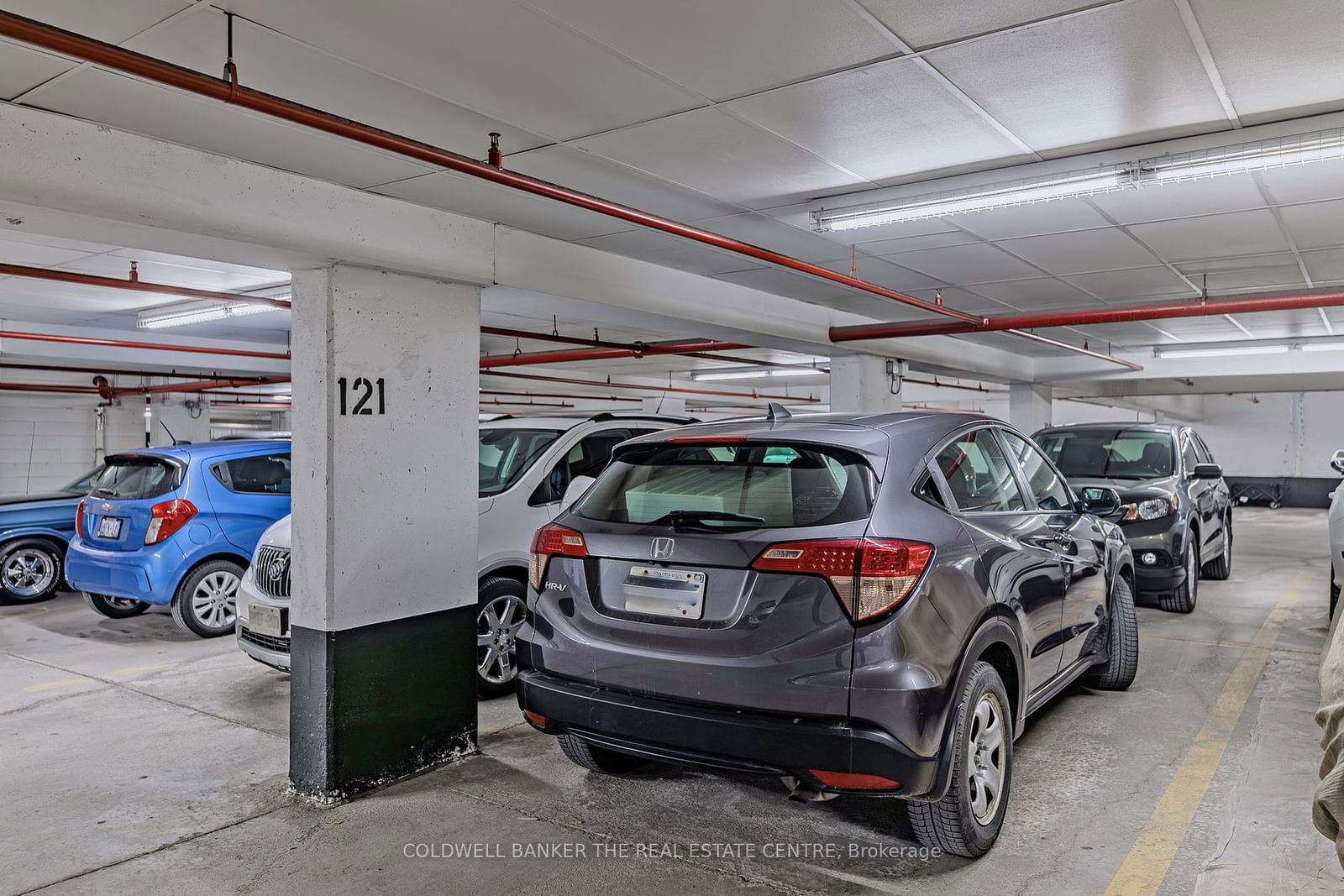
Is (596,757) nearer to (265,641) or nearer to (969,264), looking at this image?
(265,641)

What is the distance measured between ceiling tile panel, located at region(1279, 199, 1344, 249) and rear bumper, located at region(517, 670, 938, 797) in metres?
4.46

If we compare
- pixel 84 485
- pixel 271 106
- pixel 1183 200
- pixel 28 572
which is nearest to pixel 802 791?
pixel 271 106

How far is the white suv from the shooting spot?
200 inches

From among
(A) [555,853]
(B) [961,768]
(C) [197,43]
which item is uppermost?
(C) [197,43]

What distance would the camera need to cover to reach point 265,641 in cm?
507

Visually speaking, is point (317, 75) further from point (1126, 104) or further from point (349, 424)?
point (1126, 104)

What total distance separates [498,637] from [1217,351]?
11.3 meters

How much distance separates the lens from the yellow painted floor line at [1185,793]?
3062 millimetres

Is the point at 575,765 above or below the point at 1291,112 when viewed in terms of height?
below

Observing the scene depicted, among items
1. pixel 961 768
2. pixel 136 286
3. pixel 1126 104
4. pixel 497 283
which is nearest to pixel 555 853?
pixel 961 768

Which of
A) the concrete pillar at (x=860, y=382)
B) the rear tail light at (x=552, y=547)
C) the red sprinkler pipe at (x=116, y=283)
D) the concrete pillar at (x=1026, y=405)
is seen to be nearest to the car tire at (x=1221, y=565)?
the concrete pillar at (x=860, y=382)

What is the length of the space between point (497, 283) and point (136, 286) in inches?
115

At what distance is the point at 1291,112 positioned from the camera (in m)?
3.66

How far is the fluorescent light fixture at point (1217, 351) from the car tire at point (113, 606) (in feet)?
41.7
